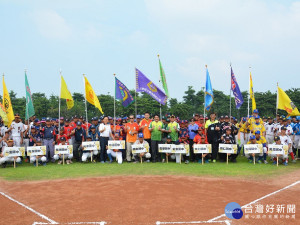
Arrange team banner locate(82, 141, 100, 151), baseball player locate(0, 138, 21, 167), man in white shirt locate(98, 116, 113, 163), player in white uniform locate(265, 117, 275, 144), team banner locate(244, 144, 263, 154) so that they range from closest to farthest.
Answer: baseball player locate(0, 138, 21, 167)
team banner locate(244, 144, 263, 154)
team banner locate(82, 141, 100, 151)
man in white shirt locate(98, 116, 113, 163)
player in white uniform locate(265, 117, 275, 144)

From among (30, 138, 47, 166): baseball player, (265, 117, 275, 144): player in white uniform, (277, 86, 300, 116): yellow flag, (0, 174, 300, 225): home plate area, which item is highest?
(277, 86, 300, 116): yellow flag

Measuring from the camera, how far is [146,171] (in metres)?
10.7

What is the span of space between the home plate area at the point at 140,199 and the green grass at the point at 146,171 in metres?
0.72

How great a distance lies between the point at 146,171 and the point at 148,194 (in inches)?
129

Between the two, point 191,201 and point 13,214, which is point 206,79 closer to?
point 191,201

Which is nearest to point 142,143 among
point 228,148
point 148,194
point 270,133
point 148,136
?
point 148,136

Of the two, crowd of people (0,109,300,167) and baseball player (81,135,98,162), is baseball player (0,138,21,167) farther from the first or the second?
baseball player (81,135,98,162)

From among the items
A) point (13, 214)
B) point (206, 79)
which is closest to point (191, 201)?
point (13, 214)

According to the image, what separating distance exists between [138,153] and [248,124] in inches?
224

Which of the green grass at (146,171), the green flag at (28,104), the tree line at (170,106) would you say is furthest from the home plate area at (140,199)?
the tree line at (170,106)

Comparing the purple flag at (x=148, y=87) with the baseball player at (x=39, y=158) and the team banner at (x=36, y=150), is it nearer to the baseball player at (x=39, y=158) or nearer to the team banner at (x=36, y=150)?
the team banner at (x=36, y=150)

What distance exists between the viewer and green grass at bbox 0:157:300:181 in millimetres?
10055

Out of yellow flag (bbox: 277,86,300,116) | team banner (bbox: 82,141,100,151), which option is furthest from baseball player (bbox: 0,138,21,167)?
yellow flag (bbox: 277,86,300,116)

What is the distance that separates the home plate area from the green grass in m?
0.72
